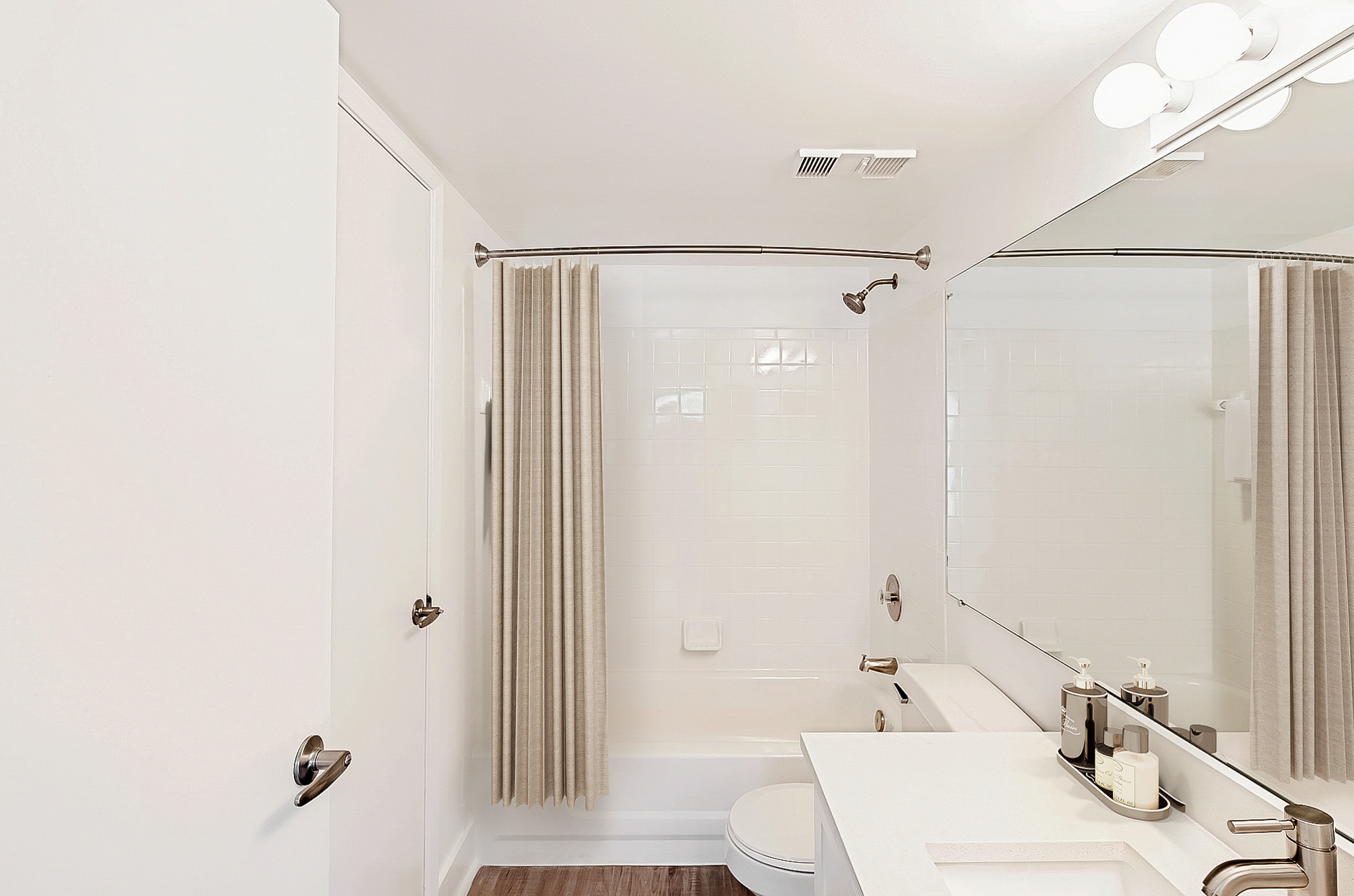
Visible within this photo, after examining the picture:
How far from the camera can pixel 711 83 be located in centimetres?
148

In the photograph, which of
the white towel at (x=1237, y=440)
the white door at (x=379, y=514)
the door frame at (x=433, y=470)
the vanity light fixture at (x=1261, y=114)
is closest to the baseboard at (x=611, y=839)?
the door frame at (x=433, y=470)

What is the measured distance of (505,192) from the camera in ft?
7.14

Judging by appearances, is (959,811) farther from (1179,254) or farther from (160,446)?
(160,446)

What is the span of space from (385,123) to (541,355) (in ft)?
2.78

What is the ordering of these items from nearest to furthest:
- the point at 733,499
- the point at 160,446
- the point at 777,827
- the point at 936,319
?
1. the point at 160,446
2. the point at 777,827
3. the point at 936,319
4. the point at 733,499

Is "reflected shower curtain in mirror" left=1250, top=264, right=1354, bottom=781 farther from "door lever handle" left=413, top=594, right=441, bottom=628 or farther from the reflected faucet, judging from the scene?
"door lever handle" left=413, top=594, right=441, bottom=628

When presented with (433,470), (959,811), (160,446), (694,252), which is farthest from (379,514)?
(959,811)

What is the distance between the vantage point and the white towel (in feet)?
3.32

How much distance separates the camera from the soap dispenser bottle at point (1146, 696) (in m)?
1.21

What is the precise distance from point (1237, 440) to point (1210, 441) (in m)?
0.05

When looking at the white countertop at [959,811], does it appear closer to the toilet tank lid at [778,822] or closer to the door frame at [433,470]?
the toilet tank lid at [778,822]

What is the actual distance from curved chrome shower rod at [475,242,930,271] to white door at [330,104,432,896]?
348 millimetres

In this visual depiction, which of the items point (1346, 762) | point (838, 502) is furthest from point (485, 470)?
point (1346, 762)

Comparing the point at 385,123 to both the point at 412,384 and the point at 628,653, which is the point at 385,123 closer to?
the point at 412,384
